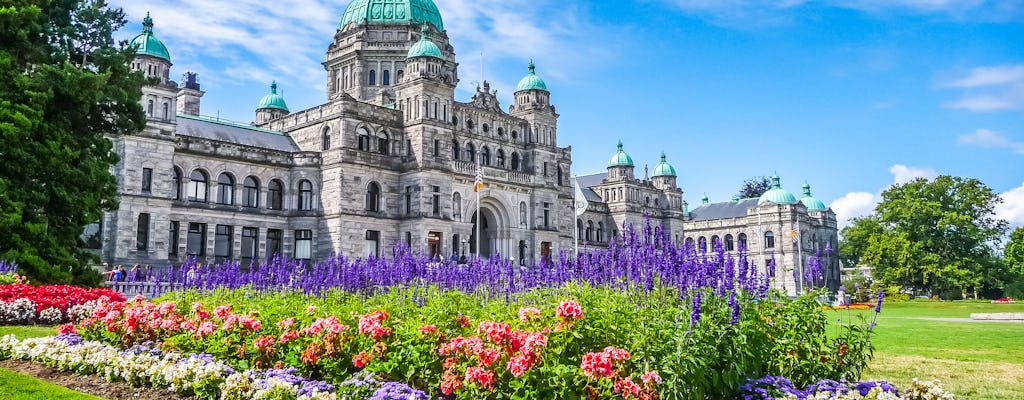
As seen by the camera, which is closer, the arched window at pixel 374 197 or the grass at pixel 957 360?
the grass at pixel 957 360

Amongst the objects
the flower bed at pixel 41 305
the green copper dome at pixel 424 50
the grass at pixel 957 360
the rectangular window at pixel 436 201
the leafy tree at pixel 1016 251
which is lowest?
the grass at pixel 957 360

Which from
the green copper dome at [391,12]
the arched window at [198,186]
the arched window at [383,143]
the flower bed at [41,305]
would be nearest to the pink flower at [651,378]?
the flower bed at [41,305]

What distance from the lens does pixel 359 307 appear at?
12.5 meters

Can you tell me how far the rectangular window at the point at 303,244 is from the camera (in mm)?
44044

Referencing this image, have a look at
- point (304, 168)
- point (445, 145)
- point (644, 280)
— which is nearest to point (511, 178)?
point (445, 145)

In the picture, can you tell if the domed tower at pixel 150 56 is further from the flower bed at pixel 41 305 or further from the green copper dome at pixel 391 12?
the flower bed at pixel 41 305

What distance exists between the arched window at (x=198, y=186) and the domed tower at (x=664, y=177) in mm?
45486

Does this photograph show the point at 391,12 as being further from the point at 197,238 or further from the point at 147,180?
the point at 147,180

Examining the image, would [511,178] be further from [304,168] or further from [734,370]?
[734,370]

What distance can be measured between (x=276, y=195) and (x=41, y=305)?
27911 mm

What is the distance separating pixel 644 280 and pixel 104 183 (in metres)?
18.7

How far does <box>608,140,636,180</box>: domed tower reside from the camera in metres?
70.0

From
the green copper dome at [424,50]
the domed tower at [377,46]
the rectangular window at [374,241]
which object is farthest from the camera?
the domed tower at [377,46]

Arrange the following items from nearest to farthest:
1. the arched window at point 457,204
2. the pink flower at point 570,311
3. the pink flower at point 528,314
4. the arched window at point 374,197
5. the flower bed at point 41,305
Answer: the pink flower at point 570,311
the pink flower at point 528,314
the flower bed at point 41,305
the arched window at point 374,197
the arched window at point 457,204
